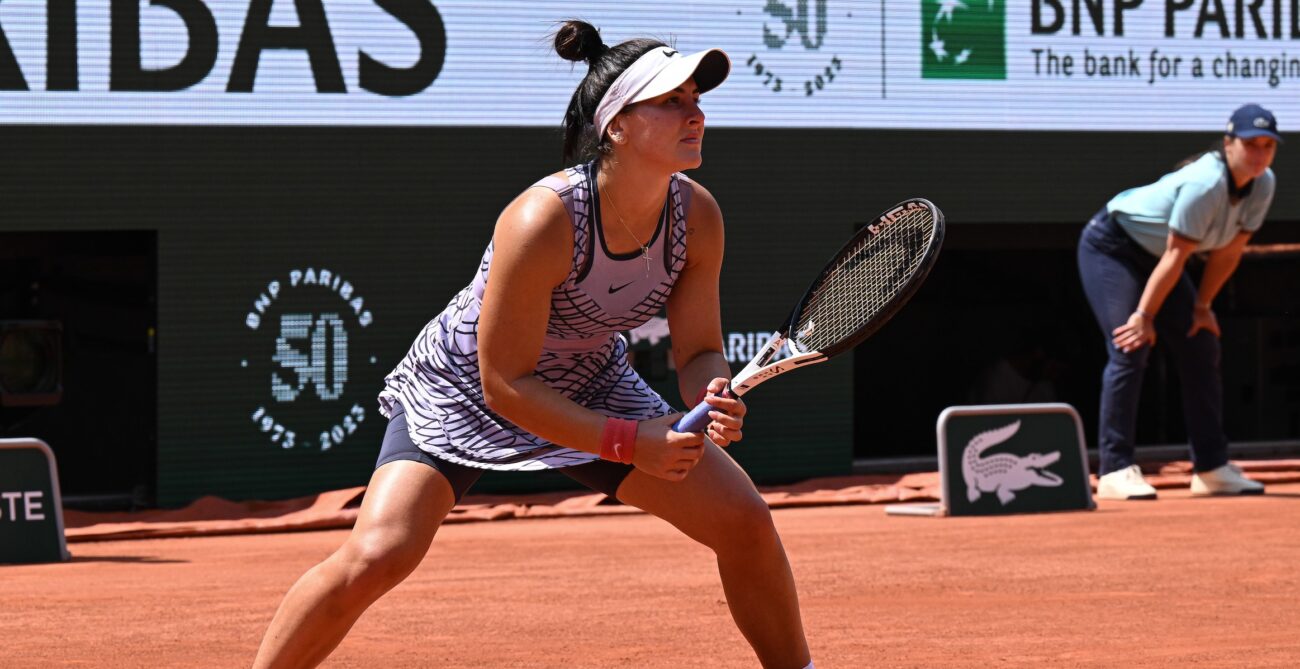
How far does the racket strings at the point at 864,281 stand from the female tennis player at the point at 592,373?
25 cm

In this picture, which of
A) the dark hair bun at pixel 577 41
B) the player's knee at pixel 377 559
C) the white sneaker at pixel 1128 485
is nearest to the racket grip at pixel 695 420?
the player's knee at pixel 377 559

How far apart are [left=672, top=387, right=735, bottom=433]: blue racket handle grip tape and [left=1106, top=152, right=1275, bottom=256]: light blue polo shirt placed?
5712 millimetres

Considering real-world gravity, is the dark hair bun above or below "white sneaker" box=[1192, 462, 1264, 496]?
above

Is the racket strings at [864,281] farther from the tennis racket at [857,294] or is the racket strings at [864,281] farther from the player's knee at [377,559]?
the player's knee at [377,559]

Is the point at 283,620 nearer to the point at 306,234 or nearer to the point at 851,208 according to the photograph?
the point at 306,234

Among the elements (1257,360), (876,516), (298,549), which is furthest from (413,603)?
(1257,360)

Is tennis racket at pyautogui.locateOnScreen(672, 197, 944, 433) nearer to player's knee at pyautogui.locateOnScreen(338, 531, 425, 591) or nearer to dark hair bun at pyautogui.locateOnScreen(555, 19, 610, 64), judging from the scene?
player's knee at pyautogui.locateOnScreen(338, 531, 425, 591)

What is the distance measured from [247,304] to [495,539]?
2344mm

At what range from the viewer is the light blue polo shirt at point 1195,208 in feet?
28.6

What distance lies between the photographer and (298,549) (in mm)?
8234

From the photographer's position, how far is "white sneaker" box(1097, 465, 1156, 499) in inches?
371

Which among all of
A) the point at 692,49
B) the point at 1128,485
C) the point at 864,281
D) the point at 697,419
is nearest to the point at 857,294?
the point at 864,281

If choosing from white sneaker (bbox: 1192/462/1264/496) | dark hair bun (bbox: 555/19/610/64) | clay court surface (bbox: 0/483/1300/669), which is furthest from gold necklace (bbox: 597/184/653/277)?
white sneaker (bbox: 1192/462/1264/496)

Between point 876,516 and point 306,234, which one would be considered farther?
point 306,234
